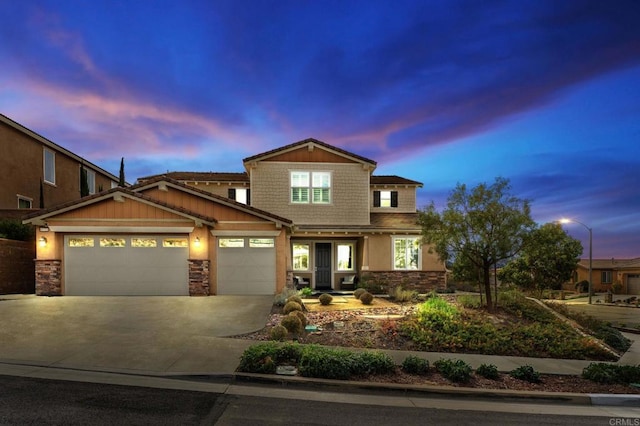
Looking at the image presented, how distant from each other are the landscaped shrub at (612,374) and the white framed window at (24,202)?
90.5ft

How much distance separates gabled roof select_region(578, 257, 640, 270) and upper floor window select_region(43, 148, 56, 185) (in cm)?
5388

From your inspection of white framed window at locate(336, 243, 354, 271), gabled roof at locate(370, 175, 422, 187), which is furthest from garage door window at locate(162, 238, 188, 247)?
gabled roof at locate(370, 175, 422, 187)

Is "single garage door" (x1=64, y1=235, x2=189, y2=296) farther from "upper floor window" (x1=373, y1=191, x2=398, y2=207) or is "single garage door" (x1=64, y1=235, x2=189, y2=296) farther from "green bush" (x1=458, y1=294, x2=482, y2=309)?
"upper floor window" (x1=373, y1=191, x2=398, y2=207)

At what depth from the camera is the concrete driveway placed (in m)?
8.11

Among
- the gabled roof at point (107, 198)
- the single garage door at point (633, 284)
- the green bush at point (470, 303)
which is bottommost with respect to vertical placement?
the single garage door at point (633, 284)

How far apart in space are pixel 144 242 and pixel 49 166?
14.6 m

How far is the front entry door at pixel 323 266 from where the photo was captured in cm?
2139

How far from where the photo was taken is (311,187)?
2103cm

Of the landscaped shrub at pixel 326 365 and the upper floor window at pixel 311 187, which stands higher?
the upper floor window at pixel 311 187

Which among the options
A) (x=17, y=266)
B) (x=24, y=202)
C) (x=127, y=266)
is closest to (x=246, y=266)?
(x=127, y=266)

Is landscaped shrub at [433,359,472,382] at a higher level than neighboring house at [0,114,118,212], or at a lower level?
lower

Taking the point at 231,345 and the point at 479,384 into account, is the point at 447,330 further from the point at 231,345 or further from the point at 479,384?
the point at 231,345

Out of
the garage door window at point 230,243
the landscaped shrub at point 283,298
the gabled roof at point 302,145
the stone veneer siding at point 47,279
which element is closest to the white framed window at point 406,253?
the gabled roof at point 302,145

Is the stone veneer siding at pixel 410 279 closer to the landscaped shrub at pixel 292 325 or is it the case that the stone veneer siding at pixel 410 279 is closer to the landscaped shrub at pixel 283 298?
the landscaped shrub at pixel 283 298
